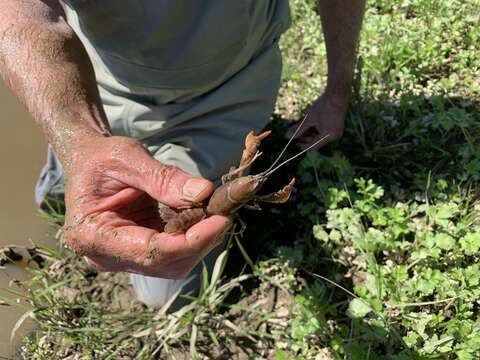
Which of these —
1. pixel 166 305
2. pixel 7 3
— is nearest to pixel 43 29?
pixel 7 3

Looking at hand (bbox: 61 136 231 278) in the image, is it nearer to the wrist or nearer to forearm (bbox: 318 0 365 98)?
the wrist

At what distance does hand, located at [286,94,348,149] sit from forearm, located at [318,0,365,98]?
0.05m

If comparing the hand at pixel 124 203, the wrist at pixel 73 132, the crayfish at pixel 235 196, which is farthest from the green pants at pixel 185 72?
the crayfish at pixel 235 196

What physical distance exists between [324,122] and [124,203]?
1387mm

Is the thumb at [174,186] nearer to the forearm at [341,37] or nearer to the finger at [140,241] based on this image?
the finger at [140,241]

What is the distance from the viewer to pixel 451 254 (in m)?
2.11

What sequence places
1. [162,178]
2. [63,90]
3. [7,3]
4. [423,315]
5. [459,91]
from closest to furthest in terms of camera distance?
[162,178]
[63,90]
[7,3]
[423,315]
[459,91]

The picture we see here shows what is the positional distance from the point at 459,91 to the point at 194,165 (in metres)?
1.46

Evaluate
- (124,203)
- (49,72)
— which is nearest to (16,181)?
(49,72)

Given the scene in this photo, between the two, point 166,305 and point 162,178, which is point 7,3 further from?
point 166,305

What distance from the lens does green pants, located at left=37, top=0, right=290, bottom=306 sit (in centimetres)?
211

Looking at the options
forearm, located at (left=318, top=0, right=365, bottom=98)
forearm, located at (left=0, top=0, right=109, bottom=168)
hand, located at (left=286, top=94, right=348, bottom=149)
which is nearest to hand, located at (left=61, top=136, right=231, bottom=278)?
forearm, located at (left=0, top=0, right=109, bottom=168)

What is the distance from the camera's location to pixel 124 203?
1.55 metres

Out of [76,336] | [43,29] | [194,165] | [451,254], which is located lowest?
[76,336]
